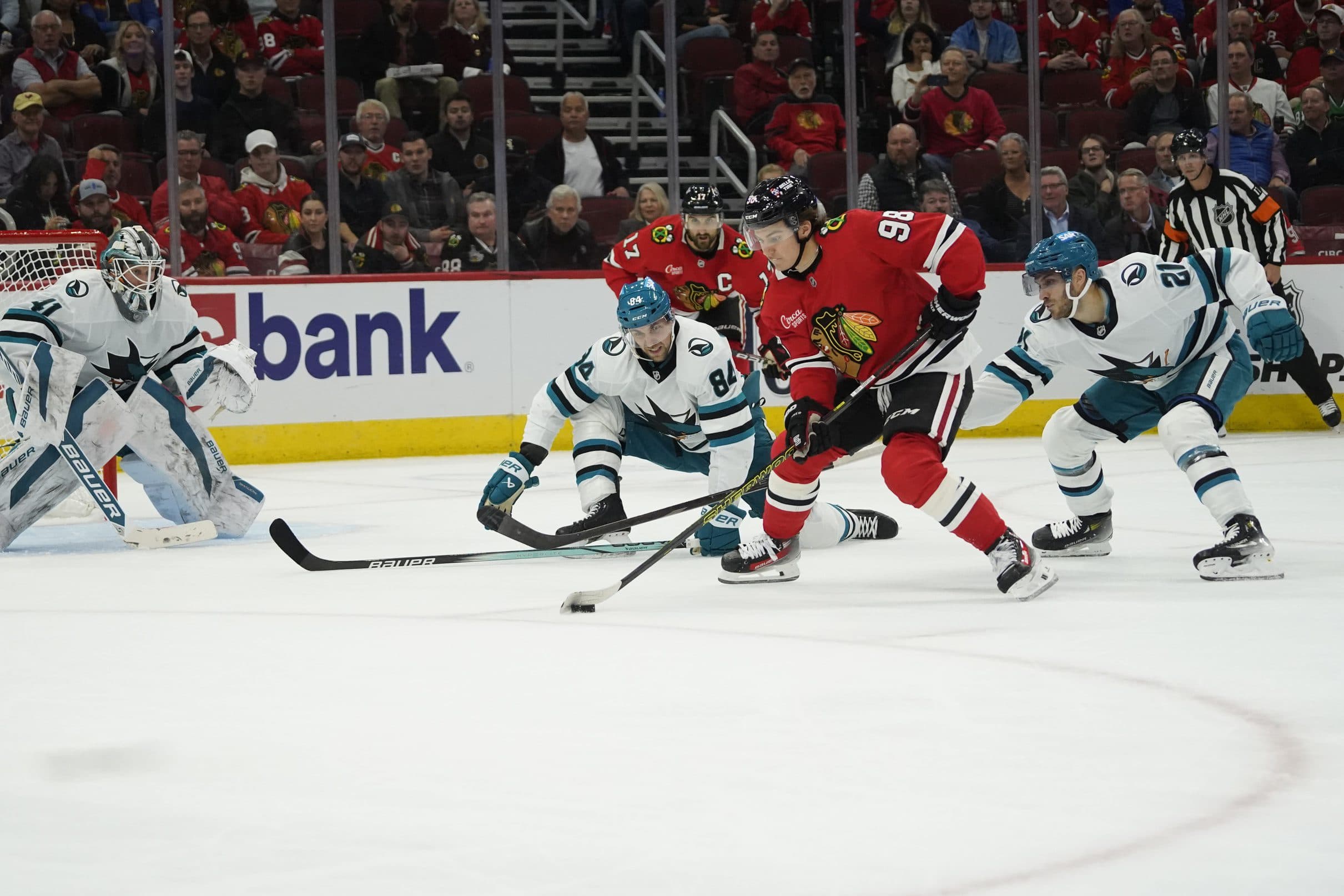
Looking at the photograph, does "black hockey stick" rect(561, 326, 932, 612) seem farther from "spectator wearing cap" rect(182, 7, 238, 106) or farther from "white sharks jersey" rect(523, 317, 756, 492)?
"spectator wearing cap" rect(182, 7, 238, 106)

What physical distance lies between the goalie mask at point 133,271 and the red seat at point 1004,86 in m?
4.69

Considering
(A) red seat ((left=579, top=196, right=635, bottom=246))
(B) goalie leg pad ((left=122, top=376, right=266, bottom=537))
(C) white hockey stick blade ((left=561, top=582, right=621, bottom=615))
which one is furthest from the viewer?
(A) red seat ((left=579, top=196, right=635, bottom=246))

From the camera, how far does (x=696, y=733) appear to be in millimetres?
2443

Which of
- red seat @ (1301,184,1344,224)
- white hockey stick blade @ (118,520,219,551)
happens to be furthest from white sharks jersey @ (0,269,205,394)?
red seat @ (1301,184,1344,224)

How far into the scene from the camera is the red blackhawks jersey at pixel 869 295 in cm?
372

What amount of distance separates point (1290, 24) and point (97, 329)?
6437mm

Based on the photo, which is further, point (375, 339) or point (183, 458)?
point (375, 339)

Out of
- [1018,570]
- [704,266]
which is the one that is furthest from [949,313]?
[704,266]

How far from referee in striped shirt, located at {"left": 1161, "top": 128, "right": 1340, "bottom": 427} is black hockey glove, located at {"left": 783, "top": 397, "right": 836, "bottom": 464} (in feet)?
13.1

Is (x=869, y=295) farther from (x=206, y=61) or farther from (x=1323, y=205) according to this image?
(x=1323, y=205)

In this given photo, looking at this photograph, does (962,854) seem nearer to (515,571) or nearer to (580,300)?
(515,571)

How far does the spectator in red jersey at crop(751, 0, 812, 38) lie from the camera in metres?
8.38

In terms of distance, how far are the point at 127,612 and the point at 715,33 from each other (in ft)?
17.8

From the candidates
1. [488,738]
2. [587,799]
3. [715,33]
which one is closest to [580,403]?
[488,738]
